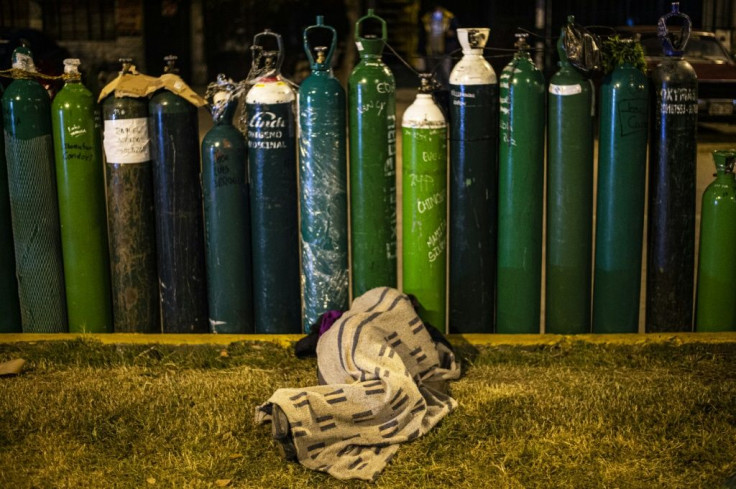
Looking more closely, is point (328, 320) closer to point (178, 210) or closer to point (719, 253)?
point (178, 210)

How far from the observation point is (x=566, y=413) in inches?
150

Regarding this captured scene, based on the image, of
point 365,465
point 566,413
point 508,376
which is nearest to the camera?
point 365,465

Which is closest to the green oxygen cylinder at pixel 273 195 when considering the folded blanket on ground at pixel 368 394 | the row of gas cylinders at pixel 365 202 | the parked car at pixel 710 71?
the row of gas cylinders at pixel 365 202

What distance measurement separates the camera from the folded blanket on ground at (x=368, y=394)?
3.49m

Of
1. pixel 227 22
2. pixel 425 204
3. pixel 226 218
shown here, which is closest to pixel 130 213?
pixel 226 218

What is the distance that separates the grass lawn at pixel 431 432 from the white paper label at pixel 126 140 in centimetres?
86

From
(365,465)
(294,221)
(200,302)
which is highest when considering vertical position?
(294,221)

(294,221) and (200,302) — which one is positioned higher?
(294,221)

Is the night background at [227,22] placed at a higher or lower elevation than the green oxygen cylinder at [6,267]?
higher

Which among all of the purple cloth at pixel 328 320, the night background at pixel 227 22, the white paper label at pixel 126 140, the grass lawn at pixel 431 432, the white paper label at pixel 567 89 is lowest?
the grass lawn at pixel 431 432

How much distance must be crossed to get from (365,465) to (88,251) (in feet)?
6.24

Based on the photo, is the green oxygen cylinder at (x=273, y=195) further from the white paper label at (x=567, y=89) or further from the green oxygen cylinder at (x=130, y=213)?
the white paper label at (x=567, y=89)

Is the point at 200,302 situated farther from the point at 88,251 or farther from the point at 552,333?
the point at 552,333

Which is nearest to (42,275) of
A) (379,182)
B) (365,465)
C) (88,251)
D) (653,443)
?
(88,251)
